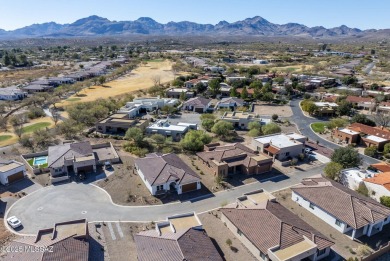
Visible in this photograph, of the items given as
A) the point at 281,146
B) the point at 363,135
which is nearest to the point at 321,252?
the point at 281,146

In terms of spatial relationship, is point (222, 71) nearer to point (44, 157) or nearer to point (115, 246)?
point (44, 157)

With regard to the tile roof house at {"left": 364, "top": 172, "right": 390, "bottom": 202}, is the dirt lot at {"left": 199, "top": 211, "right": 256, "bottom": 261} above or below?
below

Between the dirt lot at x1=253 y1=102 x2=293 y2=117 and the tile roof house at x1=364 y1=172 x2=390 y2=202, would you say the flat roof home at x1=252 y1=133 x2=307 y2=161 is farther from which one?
the dirt lot at x1=253 y1=102 x2=293 y2=117

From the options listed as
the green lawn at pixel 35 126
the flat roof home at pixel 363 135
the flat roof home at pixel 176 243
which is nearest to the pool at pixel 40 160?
the green lawn at pixel 35 126

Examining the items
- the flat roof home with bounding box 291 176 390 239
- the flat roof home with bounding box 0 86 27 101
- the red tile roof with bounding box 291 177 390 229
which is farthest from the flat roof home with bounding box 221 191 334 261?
the flat roof home with bounding box 0 86 27 101

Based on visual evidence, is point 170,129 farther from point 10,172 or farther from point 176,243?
point 176,243
